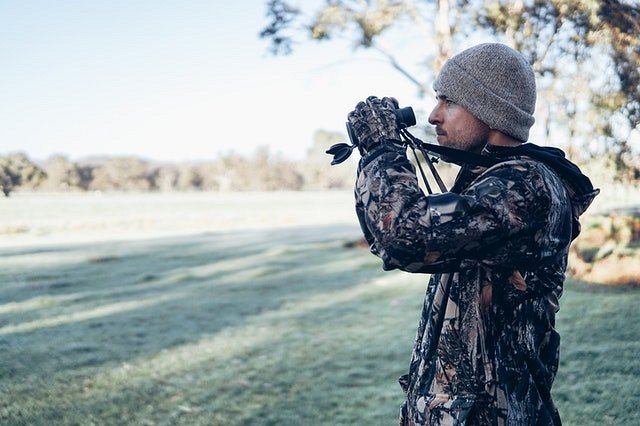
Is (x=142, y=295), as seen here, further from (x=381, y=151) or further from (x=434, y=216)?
(x=434, y=216)

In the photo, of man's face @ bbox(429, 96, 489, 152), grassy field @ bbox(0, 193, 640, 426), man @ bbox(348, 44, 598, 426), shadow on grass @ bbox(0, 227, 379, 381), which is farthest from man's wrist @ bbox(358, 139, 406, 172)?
shadow on grass @ bbox(0, 227, 379, 381)

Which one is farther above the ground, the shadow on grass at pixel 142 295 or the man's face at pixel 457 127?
the man's face at pixel 457 127

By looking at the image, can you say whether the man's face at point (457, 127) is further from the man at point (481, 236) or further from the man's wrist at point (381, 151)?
the man's wrist at point (381, 151)

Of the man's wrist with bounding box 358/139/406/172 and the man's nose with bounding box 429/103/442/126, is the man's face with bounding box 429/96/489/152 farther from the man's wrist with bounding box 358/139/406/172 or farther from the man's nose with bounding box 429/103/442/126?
the man's wrist with bounding box 358/139/406/172

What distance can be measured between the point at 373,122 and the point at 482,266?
417mm

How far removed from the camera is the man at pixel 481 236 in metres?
1.29

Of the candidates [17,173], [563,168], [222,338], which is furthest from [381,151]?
[17,173]

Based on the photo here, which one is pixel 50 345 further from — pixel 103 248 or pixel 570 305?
pixel 103 248

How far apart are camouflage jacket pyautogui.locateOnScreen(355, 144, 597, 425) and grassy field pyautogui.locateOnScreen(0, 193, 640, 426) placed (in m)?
2.83

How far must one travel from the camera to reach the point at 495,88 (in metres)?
1.51

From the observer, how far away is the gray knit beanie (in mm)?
1517

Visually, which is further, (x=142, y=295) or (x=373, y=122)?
(x=142, y=295)

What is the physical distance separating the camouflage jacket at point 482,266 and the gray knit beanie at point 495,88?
9 centimetres

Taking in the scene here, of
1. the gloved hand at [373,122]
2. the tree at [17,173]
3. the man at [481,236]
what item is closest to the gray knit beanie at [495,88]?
the man at [481,236]
